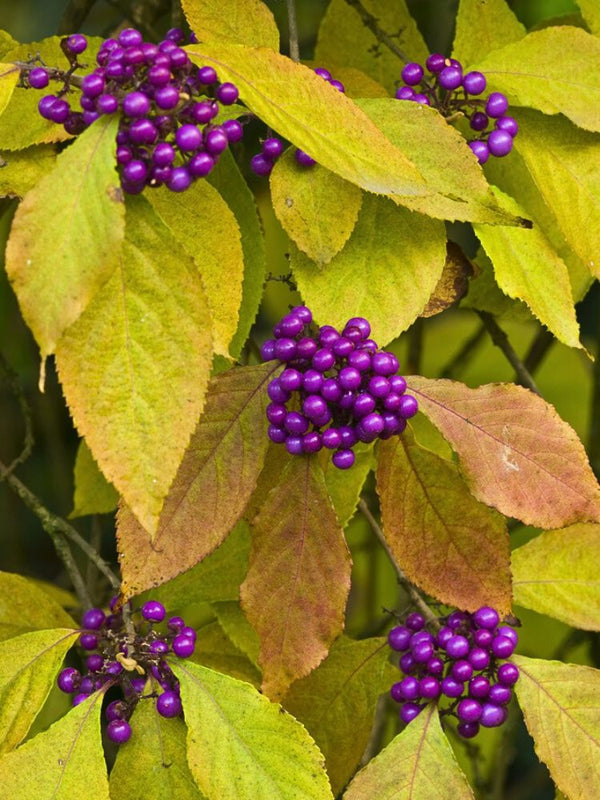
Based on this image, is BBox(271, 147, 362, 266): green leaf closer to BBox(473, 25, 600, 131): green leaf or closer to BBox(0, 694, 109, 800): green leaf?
BBox(473, 25, 600, 131): green leaf

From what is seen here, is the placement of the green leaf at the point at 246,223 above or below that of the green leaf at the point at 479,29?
below

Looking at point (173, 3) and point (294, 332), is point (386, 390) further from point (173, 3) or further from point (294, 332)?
point (173, 3)

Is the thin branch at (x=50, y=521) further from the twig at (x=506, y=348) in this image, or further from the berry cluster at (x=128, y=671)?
the twig at (x=506, y=348)

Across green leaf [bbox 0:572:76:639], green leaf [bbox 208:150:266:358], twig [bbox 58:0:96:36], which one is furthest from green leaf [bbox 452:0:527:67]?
green leaf [bbox 0:572:76:639]

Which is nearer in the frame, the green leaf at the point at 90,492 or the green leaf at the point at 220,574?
the green leaf at the point at 220,574

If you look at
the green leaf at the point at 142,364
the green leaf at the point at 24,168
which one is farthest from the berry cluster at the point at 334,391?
the green leaf at the point at 24,168

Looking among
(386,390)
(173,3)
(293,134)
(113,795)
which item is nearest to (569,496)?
(386,390)

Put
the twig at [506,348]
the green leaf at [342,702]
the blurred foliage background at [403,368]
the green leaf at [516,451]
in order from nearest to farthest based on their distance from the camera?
the green leaf at [516,451] < the green leaf at [342,702] < the twig at [506,348] < the blurred foliage background at [403,368]
